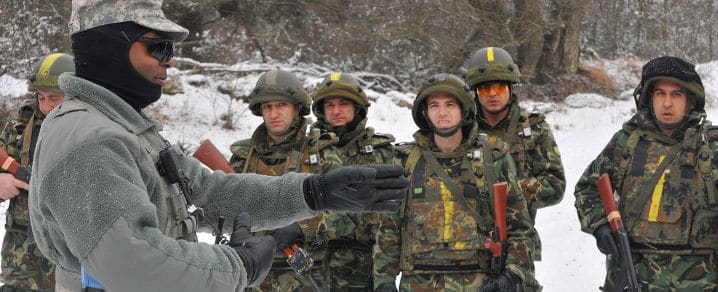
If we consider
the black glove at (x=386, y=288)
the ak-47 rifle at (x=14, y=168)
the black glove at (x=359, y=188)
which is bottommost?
the black glove at (x=386, y=288)

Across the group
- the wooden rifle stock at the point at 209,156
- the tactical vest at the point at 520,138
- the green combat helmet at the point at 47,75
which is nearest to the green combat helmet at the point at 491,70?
the tactical vest at the point at 520,138

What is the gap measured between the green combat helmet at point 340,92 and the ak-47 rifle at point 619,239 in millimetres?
1826

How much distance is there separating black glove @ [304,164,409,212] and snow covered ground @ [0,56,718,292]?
455 cm

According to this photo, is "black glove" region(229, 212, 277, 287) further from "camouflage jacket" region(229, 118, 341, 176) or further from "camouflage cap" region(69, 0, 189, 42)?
"camouflage jacket" region(229, 118, 341, 176)

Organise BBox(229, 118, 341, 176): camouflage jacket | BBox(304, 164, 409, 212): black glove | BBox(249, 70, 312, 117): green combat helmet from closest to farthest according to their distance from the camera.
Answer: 1. BBox(304, 164, 409, 212): black glove
2. BBox(229, 118, 341, 176): camouflage jacket
3. BBox(249, 70, 312, 117): green combat helmet

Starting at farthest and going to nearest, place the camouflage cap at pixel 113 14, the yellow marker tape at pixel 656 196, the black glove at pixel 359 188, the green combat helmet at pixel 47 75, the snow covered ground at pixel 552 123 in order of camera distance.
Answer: the snow covered ground at pixel 552 123, the green combat helmet at pixel 47 75, the yellow marker tape at pixel 656 196, the black glove at pixel 359 188, the camouflage cap at pixel 113 14

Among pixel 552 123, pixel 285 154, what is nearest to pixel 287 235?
pixel 285 154

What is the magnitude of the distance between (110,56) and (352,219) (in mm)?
2385

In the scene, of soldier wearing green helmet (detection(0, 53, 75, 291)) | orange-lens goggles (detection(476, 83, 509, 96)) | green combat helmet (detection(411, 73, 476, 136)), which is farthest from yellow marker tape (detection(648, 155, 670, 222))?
soldier wearing green helmet (detection(0, 53, 75, 291))

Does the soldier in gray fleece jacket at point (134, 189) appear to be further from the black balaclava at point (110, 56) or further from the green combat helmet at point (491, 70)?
the green combat helmet at point (491, 70)

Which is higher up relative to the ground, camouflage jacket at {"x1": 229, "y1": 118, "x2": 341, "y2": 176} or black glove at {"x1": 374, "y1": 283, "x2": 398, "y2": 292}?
camouflage jacket at {"x1": 229, "y1": 118, "x2": 341, "y2": 176}

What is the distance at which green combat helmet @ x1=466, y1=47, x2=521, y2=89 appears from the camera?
5172mm

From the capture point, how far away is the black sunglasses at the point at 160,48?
216 cm

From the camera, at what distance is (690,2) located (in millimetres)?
23281
